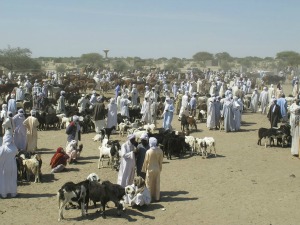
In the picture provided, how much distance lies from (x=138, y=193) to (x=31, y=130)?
5.37 meters

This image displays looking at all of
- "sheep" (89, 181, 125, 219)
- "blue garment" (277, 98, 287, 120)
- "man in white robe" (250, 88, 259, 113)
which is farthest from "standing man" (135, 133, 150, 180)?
"man in white robe" (250, 88, 259, 113)

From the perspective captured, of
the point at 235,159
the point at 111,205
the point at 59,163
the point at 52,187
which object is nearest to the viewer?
the point at 111,205

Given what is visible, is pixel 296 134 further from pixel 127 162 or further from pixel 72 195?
pixel 72 195

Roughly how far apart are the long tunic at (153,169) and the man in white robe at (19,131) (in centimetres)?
503

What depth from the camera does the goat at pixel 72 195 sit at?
303 inches

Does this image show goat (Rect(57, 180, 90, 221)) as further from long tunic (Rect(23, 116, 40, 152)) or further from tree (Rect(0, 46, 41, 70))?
tree (Rect(0, 46, 41, 70))

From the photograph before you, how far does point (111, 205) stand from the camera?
8.62 m

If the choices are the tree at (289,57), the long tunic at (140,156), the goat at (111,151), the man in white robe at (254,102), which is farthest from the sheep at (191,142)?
the tree at (289,57)

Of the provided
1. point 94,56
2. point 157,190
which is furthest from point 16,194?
point 94,56

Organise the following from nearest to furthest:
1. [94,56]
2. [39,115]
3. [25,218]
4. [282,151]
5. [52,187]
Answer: [25,218]
[52,187]
[282,151]
[39,115]
[94,56]

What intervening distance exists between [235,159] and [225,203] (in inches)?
162

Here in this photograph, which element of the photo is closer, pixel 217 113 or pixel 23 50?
pixel 217 113

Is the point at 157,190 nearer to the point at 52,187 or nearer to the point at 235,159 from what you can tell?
the point at 52,187

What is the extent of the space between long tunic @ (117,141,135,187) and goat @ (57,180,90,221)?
1.23 meters
